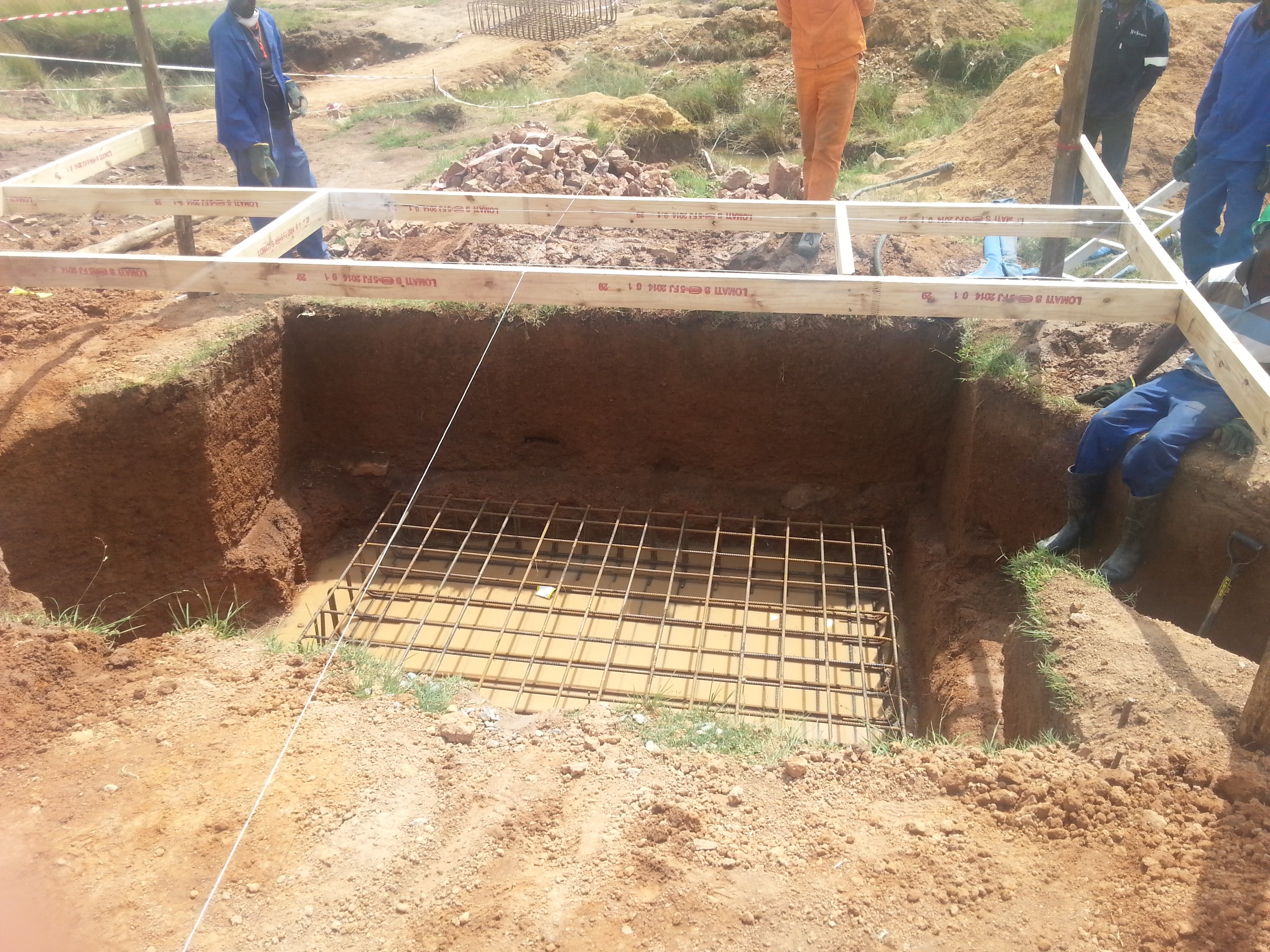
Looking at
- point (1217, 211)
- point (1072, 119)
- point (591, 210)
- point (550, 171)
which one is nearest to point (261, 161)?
point (591, 210)

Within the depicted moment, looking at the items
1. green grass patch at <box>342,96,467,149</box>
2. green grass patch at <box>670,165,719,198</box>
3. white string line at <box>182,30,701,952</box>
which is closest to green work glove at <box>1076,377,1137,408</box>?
white string line at <box>182,30,701,952</box>

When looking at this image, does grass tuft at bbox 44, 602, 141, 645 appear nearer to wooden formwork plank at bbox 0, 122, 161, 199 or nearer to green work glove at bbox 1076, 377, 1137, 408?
wooden formwork plank at bbox 0, 122, 161, 199

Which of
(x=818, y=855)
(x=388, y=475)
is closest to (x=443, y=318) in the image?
(x=388, y=475)

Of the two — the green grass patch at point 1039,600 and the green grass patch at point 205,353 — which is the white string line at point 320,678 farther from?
the green grass patch at point 1039,600

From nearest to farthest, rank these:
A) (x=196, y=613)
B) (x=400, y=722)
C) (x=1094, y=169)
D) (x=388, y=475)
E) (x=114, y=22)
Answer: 1. (x=400, y=722)
2. (x=1094, y=169)
3. (x=196, y=613)
4. (x=388, y=475)
5. (x=114, y=22)

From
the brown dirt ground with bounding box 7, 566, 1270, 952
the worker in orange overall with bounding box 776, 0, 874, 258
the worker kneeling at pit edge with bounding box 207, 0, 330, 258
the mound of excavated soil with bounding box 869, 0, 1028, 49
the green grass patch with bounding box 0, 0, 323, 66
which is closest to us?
the brown dirt ground with bounding box 7, 566, 1270, 952

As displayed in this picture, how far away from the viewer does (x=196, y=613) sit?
15.9ft

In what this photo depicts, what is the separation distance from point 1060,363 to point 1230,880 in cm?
293

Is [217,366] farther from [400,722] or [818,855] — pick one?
[818,855]

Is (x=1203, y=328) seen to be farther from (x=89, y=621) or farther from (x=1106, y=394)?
(x=89, y=621)

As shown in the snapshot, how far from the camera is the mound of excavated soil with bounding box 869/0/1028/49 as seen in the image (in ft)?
40.1

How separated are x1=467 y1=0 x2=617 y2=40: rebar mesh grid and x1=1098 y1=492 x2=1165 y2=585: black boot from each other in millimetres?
13469

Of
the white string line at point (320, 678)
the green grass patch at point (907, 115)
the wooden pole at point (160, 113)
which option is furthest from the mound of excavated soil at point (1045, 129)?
the wooden pole at point (160, 113)

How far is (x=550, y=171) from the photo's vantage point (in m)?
7.09
